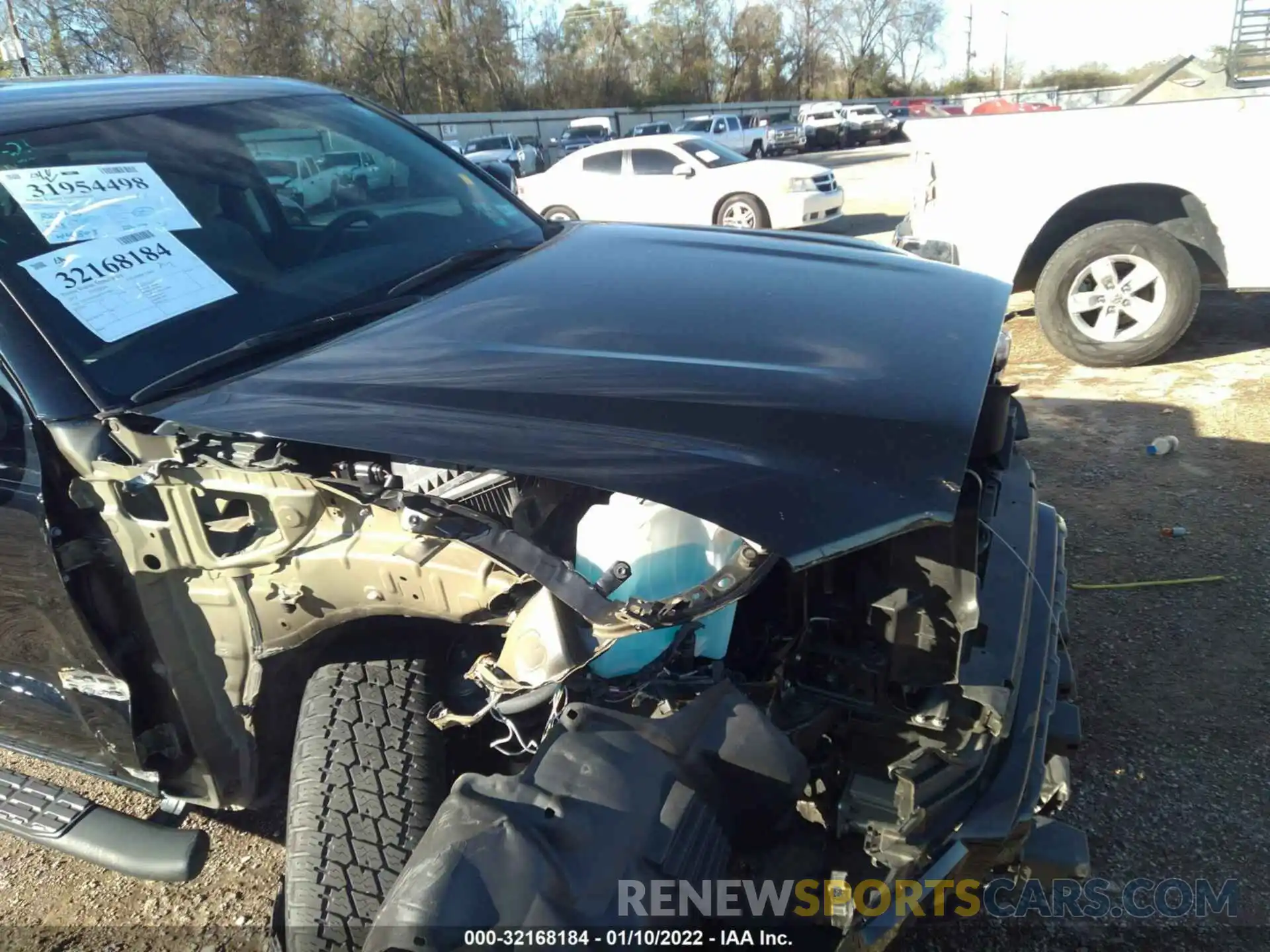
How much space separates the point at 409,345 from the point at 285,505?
1.55ft

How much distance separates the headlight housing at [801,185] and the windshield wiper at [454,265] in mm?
9299

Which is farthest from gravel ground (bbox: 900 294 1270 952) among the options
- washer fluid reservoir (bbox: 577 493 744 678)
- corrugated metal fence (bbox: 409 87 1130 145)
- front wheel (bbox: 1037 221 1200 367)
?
corrugated metal fence (bbox: 409 87 1130 145)

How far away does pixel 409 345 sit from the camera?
2018 millimetres

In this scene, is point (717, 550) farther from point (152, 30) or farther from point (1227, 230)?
point (152, 30)

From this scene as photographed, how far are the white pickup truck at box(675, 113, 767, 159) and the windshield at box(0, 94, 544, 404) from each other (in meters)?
26.3

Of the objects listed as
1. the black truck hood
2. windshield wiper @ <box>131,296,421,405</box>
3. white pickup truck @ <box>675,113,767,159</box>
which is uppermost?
white pickup truck @ <box>675,113,767,159</box>

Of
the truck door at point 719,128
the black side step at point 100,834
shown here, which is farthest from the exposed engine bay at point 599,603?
the truck door at point 719,128

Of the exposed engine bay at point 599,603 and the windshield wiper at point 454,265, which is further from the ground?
the windshield wiper at point 454,265

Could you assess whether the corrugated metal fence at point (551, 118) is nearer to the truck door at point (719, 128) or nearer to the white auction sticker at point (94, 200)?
the truck door at point (719, 128)

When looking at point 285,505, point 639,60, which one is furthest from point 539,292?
point 639,60

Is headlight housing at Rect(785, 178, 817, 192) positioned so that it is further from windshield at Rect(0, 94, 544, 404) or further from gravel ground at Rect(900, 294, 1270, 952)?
windshield at Rect(0, 94, 544, 404)

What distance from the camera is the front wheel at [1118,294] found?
17.1 feet

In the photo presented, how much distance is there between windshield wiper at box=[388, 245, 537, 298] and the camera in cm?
245

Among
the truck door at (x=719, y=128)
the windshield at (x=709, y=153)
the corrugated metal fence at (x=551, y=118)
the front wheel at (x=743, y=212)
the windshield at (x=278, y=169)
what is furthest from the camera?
the corrugated metal fence at (x=551, y=118)
